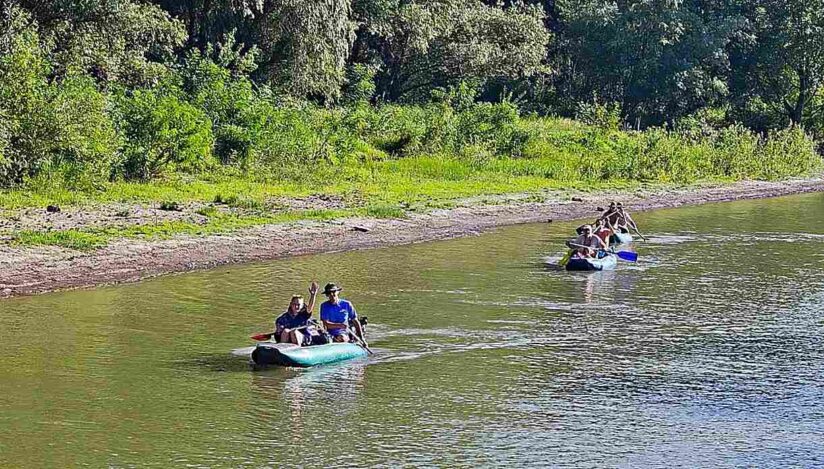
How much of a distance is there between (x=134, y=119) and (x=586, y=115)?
29.7 meters

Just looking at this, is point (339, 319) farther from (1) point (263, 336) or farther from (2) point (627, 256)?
(2) point (627, 256)

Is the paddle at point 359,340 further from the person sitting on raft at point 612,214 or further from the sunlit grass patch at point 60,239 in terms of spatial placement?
the person sitting on raft at point 612,214

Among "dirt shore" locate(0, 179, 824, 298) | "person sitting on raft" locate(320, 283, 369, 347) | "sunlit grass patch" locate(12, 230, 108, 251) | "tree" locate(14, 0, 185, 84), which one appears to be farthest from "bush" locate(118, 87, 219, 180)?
"person sitting on raft" locate(320, 283, 369, 347)

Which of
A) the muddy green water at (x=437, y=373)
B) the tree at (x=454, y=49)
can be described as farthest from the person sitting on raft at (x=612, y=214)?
the tree at (x=454, y=49)

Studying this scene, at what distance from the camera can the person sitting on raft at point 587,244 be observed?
2703 centimetres

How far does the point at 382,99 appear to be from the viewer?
54594mm

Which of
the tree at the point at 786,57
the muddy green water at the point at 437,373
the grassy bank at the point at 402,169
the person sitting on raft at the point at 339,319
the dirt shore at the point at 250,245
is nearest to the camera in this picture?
the muddy green water at the point at 437,373

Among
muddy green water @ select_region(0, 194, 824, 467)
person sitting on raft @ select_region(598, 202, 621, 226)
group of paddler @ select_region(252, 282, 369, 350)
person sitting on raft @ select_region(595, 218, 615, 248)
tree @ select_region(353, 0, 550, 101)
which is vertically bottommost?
muddy green water @ select_region(0, 194, 824, 467)

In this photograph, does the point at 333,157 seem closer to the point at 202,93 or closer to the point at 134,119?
the point at 202,93

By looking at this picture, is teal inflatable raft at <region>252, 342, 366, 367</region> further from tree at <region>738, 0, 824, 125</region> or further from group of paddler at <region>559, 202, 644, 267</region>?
tree at <region>738, 0, 824, 125</region>

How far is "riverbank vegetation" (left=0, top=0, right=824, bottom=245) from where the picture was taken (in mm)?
30344

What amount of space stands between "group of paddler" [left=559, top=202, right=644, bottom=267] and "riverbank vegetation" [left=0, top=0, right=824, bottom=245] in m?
5.51

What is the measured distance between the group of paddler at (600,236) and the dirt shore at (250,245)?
360 centimetres

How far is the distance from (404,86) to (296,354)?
41061 mm
